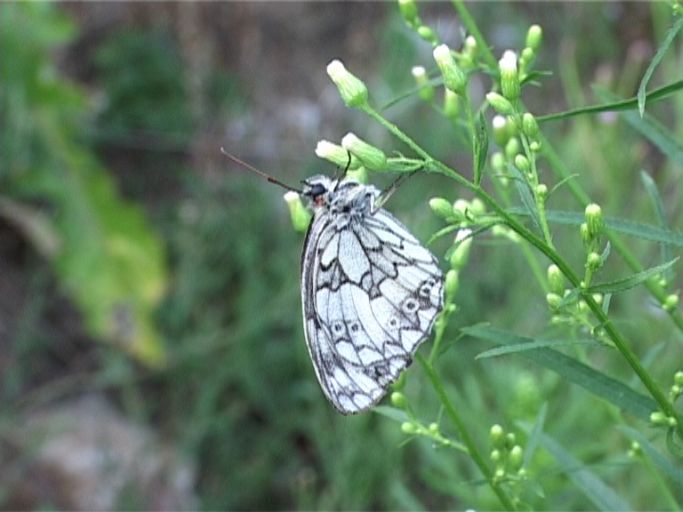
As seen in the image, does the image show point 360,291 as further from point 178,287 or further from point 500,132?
point 178,287

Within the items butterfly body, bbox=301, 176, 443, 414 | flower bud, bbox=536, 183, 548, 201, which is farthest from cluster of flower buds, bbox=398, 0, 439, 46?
flower bud, bbox=536, 183, 548, 201

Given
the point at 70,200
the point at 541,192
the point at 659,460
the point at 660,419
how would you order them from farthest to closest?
1. the point at 70,200
2. the point at 659,460
3. the point at 660,419
4. the point at 541,192

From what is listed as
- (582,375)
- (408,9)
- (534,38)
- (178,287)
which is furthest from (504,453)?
(178,287)

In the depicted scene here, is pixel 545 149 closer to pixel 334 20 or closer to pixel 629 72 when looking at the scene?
pixel 629 72

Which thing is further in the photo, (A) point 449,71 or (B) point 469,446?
(B) point 469,446

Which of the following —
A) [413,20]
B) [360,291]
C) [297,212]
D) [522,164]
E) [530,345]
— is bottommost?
[530,345]

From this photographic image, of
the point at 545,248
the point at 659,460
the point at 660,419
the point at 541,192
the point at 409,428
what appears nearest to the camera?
the point at 545,248

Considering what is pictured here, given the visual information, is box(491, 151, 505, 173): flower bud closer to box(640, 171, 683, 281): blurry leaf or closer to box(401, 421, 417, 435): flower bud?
box(640, 171, 683, 281): blurry leaf
